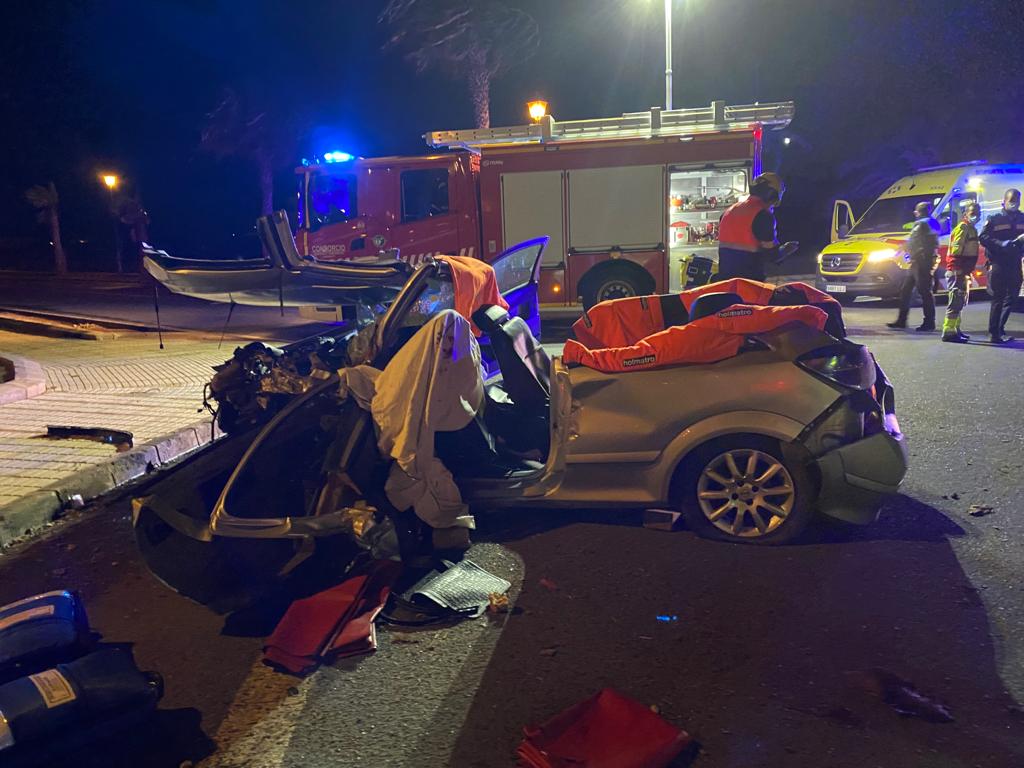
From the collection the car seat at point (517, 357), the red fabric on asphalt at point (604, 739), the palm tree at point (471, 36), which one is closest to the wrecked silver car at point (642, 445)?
the car seat at point (517, 357)

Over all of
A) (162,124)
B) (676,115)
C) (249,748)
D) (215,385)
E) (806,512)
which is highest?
(162,124)

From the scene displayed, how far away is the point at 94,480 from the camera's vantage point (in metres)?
5.54

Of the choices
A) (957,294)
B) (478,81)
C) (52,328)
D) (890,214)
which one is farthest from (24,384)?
(478,81)

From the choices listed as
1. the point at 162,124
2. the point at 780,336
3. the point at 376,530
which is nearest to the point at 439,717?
the point at 376,530

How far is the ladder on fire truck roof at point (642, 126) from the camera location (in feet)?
39.9

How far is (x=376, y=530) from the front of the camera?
3.48 meters

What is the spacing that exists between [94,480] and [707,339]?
4.20 metres

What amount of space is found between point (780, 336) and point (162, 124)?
3854 cm

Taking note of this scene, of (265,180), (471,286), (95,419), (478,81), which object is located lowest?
(95,419)

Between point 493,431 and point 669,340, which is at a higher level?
point 669,340

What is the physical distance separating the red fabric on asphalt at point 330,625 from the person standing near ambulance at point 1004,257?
8.82 metres

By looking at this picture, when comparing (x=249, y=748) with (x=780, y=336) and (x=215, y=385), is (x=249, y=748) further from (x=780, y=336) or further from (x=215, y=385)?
(x=780, y=336)

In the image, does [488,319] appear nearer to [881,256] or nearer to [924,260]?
[924,260]

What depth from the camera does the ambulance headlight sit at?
1395cm
